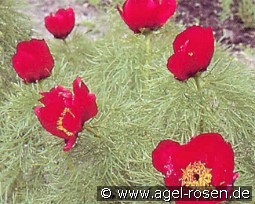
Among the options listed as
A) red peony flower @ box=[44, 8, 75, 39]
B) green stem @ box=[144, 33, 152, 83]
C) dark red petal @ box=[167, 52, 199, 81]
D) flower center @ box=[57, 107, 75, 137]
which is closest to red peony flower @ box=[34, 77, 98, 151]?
flower center @ box=[57, 107, 75, 137]

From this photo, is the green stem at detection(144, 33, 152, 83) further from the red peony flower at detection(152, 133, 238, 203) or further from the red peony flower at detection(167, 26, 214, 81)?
the red peony flower at detection(152, 133, 238, 203)

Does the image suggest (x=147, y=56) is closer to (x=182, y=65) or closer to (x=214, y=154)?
(x=182, y=65)

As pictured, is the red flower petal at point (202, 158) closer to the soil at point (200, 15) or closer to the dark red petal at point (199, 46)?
the dark red petal at point (199, 46)

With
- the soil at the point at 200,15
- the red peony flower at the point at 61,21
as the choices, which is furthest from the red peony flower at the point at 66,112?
the soil at the point at 200,15

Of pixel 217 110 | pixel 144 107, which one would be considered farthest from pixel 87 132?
pixel 217 110

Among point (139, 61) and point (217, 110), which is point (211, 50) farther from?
point (139, 61)

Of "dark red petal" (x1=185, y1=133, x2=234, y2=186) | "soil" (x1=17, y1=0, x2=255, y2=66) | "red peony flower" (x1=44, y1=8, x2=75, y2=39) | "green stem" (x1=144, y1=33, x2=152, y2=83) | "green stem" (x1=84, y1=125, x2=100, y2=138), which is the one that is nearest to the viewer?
"dark red petal" (x1=185, y1=133, x2=234, y2=186)
